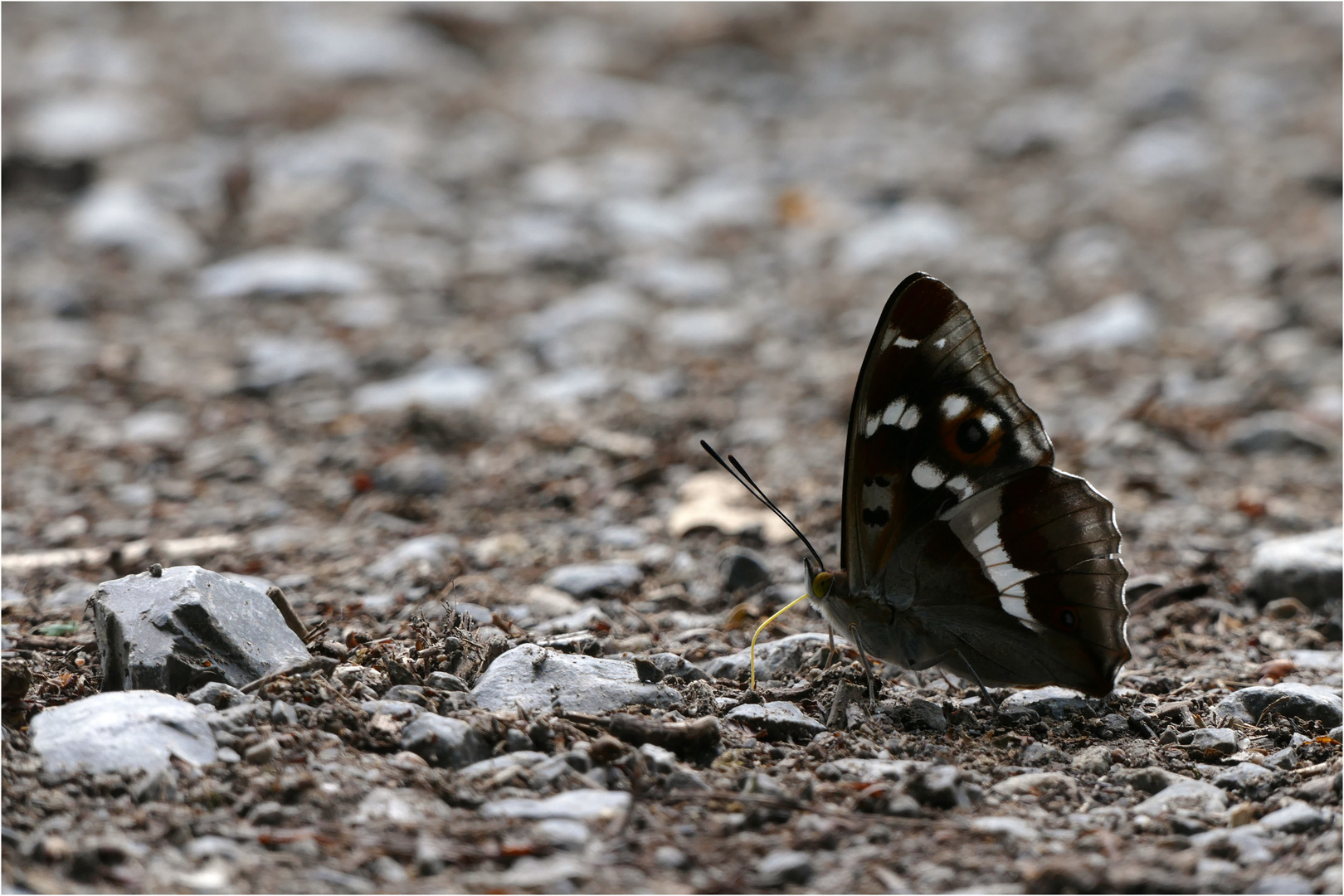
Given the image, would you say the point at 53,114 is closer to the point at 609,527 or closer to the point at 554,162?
the point at 554,162

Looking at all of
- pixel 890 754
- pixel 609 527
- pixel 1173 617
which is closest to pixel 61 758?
pixel 890 754

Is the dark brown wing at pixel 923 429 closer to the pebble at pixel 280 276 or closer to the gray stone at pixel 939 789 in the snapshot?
the gray stone at pixel 939 789

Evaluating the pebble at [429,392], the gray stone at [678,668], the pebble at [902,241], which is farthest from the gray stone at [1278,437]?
the gray stone at [678,668]

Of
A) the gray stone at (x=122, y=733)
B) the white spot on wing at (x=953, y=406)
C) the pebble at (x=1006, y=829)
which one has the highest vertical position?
the white spot on wing at (x=953, y=406)

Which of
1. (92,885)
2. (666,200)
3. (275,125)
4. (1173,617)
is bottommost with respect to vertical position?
(92,885)

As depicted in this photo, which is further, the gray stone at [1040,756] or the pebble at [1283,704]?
the pebble at [1283,704]

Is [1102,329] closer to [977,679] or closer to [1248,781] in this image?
[977,679]

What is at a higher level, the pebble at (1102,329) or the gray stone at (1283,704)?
the pebble at (1102,329)
